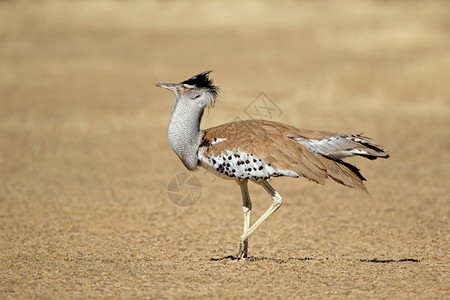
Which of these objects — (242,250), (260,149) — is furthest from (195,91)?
(242,250)

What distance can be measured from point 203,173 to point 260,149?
479 cm

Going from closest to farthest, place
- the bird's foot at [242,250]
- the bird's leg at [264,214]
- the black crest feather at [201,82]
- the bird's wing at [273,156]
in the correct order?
the bird's wing at [273,156] → the bird's leg at [264,214] → the bird's foot at [242,250] → the black crest feather at [201,82]

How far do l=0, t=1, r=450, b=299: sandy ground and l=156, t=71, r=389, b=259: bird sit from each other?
80cm

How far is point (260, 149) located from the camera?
17.8ft

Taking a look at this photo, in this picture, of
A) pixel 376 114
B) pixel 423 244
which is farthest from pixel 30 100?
pixel 423 244

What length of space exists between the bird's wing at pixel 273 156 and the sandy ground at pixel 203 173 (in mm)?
797

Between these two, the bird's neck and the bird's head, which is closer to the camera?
the bird's neck

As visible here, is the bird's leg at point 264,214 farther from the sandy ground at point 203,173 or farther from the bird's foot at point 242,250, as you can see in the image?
the sandy ground at point 203,173

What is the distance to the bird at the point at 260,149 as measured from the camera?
17.6ft

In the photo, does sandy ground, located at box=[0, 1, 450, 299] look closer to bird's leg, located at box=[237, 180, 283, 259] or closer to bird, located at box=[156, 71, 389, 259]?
bird's leg, located at box=[237, 180, 283, 259]

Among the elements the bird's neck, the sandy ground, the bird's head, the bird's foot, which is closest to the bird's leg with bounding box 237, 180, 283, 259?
the bird's foot

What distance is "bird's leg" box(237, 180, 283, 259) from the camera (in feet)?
18.5

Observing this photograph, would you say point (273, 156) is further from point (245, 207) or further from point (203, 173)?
point (203, 173)

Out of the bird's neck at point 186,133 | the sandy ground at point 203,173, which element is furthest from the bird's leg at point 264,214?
the bird's neck at point 186,133
